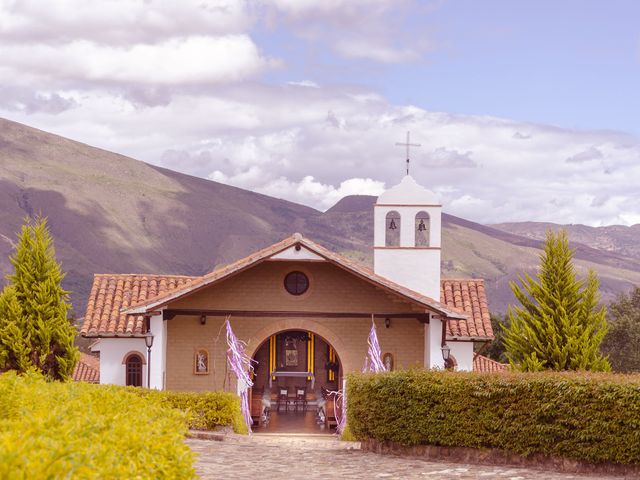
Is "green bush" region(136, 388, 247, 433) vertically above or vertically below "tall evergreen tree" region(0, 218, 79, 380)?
below

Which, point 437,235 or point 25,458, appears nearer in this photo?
point 25,458

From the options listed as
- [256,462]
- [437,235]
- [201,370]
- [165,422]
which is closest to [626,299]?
[437,235]

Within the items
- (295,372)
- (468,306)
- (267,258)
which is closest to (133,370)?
(295,372)

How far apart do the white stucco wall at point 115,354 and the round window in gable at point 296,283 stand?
580cm

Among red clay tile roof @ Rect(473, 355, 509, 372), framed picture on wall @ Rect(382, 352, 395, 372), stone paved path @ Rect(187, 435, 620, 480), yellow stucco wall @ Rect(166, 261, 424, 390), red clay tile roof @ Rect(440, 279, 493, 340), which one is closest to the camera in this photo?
stone paved path @ Rect(187, 435, 620, 480)

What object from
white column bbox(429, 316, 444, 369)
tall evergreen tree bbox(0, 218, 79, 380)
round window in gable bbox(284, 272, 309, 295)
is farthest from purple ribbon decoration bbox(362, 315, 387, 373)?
tall evergreen tree bbox(0, 218, 79, 380)

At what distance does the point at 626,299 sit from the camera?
64062mm

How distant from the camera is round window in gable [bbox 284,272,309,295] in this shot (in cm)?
2930

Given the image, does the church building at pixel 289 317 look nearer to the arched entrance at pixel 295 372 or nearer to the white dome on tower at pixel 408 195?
the white dome on tower at pixel 408 195

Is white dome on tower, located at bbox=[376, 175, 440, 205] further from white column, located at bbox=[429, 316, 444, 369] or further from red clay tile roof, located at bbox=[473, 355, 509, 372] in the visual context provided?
Result: red clay tile roof, located at bbox=[473, 355, 509, 372]

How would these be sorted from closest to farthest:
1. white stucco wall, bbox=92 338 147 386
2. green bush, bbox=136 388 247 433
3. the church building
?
green bush, bbox=136 388 247 433 < the church building < white stucco wall, bbox=92 338 147 386

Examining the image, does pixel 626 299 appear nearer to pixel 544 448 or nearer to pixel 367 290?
pixel 367 290

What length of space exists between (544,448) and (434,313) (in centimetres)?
1203

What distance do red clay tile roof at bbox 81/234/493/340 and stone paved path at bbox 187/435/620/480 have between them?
25.5 feet
